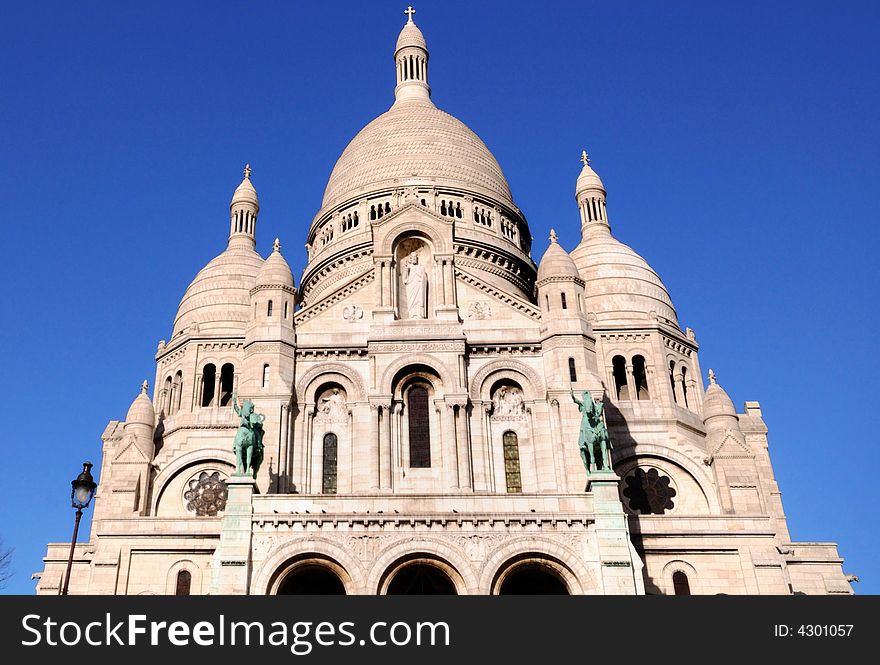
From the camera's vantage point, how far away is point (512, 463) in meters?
39.7

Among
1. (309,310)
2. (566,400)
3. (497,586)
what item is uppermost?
(309,310)

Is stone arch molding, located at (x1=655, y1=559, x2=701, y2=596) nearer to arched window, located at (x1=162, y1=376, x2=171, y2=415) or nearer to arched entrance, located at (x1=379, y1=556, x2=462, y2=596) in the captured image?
arched entrance, located at (x1=379, y1=556, x2=462, y2=596)

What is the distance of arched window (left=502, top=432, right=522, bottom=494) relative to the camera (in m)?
39.2

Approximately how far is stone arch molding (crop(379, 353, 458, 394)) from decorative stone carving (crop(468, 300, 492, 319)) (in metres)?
3.16

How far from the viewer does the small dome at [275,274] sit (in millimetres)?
43000

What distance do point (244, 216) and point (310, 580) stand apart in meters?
31.2

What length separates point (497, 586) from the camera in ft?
109

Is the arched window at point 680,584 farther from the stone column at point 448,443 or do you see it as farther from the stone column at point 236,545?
the stone column at point 236,545

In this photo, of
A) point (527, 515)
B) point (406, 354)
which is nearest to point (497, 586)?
point (527, 515)

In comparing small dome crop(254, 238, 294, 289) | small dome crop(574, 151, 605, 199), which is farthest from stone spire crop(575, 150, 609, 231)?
small dome crop(254, 238, 294, 289)
